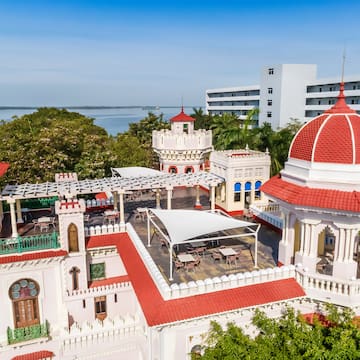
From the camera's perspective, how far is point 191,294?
16.2 metres

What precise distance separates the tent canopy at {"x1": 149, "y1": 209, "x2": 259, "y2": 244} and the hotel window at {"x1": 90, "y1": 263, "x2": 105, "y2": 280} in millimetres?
6139

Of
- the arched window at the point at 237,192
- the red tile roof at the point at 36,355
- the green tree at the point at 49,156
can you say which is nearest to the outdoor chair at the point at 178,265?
the red tile roof at the point at 36,355

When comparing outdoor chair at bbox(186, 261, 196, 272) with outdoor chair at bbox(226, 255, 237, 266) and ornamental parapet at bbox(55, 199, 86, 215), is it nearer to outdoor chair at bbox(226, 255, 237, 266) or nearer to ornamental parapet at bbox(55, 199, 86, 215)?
outdoor chair at bbox(226, 255, 237, 266)

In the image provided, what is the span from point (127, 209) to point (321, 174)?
17314mm

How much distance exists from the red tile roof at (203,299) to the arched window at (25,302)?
6820 mm

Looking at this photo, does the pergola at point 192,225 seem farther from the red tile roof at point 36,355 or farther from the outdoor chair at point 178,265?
the red tile roof at point 36,355

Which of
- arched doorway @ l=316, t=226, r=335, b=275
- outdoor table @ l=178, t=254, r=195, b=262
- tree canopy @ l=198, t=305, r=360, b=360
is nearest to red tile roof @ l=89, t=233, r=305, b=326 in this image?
tree canopy @ l=198, t=305, r=360, b=360

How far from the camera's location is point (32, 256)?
20.7 meters

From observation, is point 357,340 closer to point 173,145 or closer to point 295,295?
point 295,295

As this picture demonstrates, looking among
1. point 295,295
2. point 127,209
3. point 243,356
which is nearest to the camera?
point 243,356

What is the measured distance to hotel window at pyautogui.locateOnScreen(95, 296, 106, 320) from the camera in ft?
76.3

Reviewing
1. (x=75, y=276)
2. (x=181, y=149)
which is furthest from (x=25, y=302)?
(x=181, y=149)

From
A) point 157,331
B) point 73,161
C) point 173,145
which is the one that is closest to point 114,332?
point 157,331

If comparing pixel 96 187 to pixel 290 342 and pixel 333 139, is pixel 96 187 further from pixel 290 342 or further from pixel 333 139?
pixel 290 342
